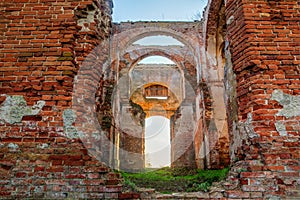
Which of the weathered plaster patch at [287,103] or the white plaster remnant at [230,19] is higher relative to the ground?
the white plaster remnant at [230,19]

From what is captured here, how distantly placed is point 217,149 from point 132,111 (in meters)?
6.41

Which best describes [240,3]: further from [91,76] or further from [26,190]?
[26,190]

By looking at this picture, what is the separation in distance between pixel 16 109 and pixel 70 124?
0.75 metres

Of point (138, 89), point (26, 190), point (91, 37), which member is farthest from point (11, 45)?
point (138, 89)

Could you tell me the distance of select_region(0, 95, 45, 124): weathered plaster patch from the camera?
11.1 ft

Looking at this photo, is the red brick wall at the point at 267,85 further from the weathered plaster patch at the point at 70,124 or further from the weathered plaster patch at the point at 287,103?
the weathered plaster patch at the point at 70,124

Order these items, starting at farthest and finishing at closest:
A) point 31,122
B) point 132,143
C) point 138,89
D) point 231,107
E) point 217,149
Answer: point 138,89, point 132,143, point 217,149, point 231,107, point 31,122

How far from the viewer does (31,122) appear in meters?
3.38

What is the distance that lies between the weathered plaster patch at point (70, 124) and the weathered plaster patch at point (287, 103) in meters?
2.64

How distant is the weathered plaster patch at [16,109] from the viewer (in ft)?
11.1

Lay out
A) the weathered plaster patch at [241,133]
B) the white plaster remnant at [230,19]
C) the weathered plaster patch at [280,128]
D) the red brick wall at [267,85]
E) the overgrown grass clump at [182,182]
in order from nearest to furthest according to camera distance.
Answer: the red brick wall at [267,85]
the weathered plaster patch at [280,128]
the weathered plaster patch at [241,133]
the white plaster remnant at [230,19]
the overgrown grass clump at [182,182]

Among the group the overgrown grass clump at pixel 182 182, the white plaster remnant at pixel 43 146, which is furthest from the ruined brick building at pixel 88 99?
the overgrown grass clump at pixel 182 182

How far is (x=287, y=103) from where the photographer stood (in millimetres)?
3377

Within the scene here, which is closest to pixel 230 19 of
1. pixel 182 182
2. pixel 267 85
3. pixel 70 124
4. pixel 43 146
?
pixel 267 85
